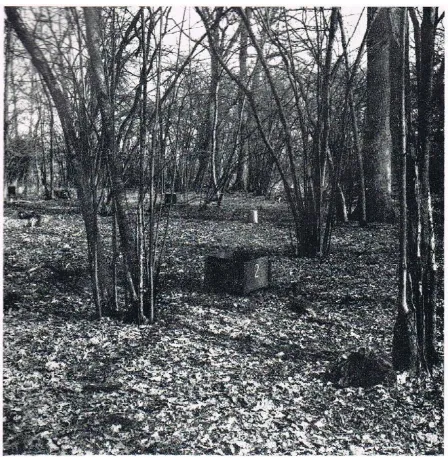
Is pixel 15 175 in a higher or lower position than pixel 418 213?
higher

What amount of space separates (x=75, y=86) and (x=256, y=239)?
5357 mm

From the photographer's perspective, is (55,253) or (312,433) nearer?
(312,433)

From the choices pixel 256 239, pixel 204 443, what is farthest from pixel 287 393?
pixel 256 239

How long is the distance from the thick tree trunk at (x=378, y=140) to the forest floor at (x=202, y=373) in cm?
422

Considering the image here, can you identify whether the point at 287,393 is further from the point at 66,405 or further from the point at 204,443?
the point at 66,405

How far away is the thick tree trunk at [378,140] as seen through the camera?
10172 mm

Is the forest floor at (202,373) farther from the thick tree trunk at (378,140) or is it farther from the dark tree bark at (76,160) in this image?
the thick tree trunk at (378,140)

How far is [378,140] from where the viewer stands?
33.7ft

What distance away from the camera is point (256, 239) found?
879 cm

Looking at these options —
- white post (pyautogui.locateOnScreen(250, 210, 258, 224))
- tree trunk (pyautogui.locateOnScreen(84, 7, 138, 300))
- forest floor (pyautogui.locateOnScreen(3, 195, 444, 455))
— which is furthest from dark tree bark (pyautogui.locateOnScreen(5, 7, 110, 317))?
white post (pyautogui.locateOnScreen(250, 210, 258, 224))

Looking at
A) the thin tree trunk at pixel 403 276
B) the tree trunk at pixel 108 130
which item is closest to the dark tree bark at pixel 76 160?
the tree trunk at pixel 108 130

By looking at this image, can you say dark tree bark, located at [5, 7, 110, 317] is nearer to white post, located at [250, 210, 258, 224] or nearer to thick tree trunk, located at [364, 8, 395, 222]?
white post, located at [250, 210, 258, 224]

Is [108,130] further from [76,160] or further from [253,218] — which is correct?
[253,218]

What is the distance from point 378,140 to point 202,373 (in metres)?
8.03
